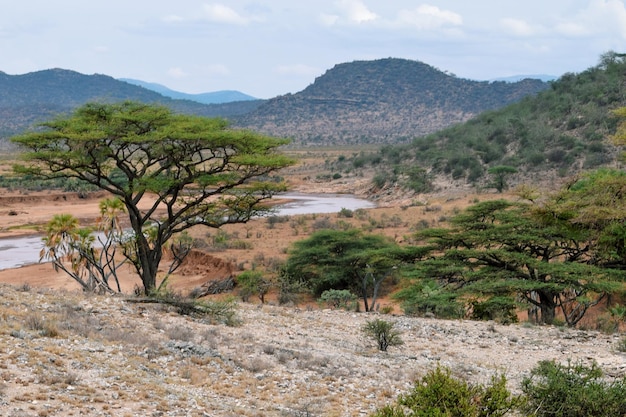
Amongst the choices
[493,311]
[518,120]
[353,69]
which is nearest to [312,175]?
[518,120]

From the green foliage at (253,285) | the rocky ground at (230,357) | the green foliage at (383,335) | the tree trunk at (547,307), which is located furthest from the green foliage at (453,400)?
the green foliage at (253,285)

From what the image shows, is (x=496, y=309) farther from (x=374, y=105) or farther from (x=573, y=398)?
(x=374, y=105)

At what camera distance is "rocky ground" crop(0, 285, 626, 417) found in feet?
25.6

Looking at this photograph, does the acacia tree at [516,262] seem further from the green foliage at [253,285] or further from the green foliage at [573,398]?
the green foliage at [573,398]

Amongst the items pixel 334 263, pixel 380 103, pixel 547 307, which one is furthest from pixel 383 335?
pixel 380 103

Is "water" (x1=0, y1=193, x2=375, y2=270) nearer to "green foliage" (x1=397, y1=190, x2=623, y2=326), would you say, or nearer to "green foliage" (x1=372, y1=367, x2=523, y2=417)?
"green foliage" (x1=397, y1=190, x2=623, y2=326)

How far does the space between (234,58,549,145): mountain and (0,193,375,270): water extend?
63.2 m

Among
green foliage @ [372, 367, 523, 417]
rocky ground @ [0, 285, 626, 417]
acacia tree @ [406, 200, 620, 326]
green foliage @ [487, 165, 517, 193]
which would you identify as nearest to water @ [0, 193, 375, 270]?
acacia tree @ [406, 200, 620, 326]

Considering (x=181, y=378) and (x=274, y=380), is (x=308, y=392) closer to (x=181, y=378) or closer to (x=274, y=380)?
(x=274, y=380)

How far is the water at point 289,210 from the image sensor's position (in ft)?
118

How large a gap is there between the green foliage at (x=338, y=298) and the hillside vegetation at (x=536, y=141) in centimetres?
3613

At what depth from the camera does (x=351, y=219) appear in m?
45.0

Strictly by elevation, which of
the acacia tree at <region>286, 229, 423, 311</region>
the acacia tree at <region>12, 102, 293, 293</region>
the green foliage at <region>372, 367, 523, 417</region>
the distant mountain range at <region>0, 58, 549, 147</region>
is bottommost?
the acacia tree at <region>286, 229, 423, 311</region>

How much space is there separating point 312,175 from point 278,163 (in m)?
69.5
